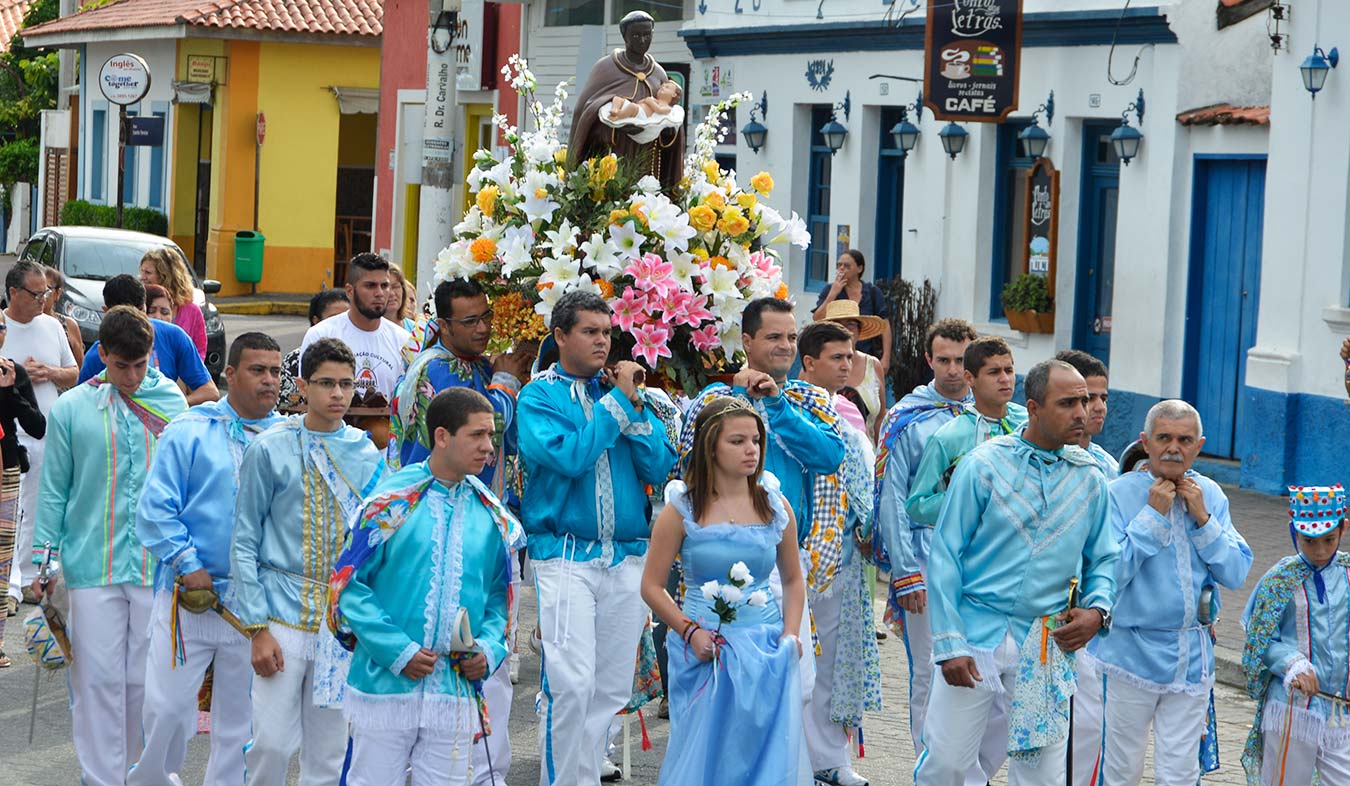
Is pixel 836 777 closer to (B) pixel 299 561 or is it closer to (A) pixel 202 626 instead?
(B) pixel 299 561

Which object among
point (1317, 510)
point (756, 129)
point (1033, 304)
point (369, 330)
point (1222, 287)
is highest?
point (756, 129)

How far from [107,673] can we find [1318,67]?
1100 centimetres

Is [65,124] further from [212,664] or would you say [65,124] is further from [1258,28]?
[212,664]

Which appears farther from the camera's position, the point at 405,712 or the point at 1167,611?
the point at 1167,611

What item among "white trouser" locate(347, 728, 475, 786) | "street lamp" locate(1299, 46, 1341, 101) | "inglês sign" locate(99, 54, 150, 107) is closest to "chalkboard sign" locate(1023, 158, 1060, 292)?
"street lamp" locate(1299, 46, 1341, 101)

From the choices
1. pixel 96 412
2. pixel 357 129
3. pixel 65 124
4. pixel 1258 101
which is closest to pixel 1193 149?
pixel 1258 101

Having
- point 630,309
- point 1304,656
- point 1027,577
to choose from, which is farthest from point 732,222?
point 1304,656

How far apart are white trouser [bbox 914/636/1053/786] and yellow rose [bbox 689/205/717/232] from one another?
2.27 meters

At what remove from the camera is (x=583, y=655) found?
7699 millimetres

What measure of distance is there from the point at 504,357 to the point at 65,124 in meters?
35.9

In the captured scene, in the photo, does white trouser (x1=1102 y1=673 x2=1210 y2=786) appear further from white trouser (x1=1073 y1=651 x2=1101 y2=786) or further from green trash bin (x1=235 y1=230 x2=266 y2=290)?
green trash bin (x1=235 y1=230 x2=266 y2=290)

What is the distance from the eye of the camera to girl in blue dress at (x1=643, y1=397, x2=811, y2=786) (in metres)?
6.68

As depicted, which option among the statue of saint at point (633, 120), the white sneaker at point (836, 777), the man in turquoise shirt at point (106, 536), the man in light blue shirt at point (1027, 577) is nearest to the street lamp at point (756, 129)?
the statue of saint at point (633, 120)

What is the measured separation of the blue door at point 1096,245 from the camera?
60.9 ft
